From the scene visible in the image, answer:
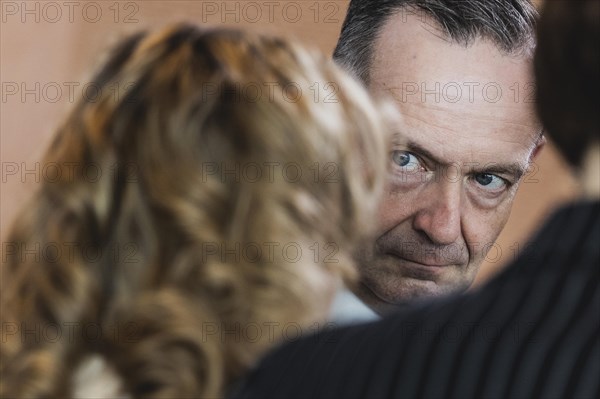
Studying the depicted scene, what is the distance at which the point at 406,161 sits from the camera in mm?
1594

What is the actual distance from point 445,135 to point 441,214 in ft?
0.35

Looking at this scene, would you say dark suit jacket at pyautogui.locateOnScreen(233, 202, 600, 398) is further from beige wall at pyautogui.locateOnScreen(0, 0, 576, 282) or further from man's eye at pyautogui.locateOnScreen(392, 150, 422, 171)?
beige wall at pyautogui.locateOnScreen(0, 0, 576, 282)

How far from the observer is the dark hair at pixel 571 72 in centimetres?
84

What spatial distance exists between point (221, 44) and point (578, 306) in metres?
0.32

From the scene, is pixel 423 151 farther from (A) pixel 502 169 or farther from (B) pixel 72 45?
(B) pixel 72 45

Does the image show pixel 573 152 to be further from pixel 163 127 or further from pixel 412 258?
pixel 412 258

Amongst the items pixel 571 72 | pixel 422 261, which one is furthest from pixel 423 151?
pixel 571 72

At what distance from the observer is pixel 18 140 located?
2.80 meters

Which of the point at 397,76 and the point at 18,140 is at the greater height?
the point at 397,76

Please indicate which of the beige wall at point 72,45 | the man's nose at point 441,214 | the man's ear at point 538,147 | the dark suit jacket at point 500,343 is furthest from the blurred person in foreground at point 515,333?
the beige wall at point 72,45

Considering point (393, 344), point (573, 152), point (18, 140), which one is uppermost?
point (573, 152)

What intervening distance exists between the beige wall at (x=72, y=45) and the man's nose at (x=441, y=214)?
1.07m

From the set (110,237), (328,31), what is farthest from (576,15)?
(328,31)

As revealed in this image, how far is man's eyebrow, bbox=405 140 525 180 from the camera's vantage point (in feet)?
5.20
